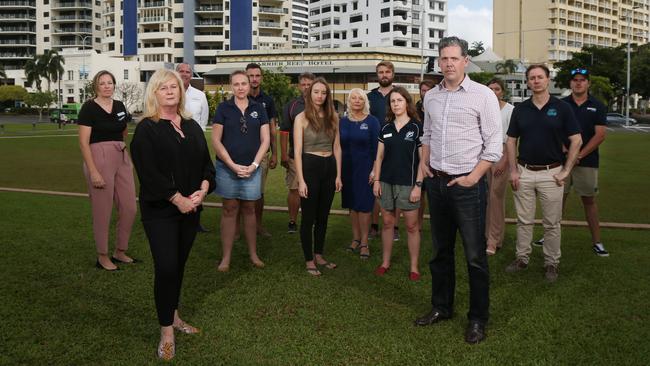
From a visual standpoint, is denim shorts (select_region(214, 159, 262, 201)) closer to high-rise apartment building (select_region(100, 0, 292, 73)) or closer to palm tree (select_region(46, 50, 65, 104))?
high-rise apartment building (select_region(100, 0, 292, 73))

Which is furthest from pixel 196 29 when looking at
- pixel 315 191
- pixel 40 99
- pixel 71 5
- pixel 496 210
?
pixel 315 191

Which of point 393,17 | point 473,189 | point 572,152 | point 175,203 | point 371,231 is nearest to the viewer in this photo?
point 175,203

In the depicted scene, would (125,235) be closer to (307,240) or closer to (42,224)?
(307,240)

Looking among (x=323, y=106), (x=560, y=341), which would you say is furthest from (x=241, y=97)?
(x=560, y=341)

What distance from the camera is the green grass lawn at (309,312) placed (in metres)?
4.09

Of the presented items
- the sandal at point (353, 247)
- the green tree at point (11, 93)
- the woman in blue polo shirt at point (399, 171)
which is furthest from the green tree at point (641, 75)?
the green tree at point (11, 93)

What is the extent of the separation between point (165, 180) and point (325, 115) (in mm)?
2633

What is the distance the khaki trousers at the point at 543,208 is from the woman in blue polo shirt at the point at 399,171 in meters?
1.18

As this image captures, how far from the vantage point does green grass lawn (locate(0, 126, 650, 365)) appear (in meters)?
4.09

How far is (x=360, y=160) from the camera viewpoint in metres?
6.93

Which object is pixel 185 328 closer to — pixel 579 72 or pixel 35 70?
pixel 579 72

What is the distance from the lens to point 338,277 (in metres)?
6.08

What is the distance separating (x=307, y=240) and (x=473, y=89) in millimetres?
2627

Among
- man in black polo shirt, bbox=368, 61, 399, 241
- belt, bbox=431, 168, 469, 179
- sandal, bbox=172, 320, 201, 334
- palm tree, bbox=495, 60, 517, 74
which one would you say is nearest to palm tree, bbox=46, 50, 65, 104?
palm tree, bbox=495, 60, 517, 74
